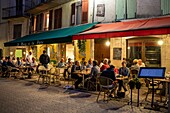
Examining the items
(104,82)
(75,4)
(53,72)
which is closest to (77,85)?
(53,72)

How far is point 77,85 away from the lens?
422 inches

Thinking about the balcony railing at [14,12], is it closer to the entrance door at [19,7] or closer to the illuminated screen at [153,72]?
the entrance door at [19,7]

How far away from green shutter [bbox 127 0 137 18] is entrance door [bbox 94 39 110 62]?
240 cm

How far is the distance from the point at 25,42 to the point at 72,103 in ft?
34.3

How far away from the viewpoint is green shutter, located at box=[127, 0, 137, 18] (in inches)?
500

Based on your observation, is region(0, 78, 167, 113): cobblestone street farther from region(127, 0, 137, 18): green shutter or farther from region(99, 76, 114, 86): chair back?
region(127, 0, 137, 18): green shutter

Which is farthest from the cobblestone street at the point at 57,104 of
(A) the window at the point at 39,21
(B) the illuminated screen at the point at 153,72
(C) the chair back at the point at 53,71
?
(A) the window at the point at 39,21

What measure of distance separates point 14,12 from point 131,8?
1652 centimetres

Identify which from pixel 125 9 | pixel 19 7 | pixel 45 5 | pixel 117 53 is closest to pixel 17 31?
pixel 19 7

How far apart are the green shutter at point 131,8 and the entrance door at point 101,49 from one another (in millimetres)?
2404

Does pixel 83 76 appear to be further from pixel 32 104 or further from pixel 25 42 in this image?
pixel 25 42

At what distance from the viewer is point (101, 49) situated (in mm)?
14656

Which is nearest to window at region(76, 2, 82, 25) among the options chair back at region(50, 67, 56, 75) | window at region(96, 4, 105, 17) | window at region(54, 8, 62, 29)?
window at region(96, 4, 105, 17)

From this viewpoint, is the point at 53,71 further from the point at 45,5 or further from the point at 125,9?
the point at 45,5
